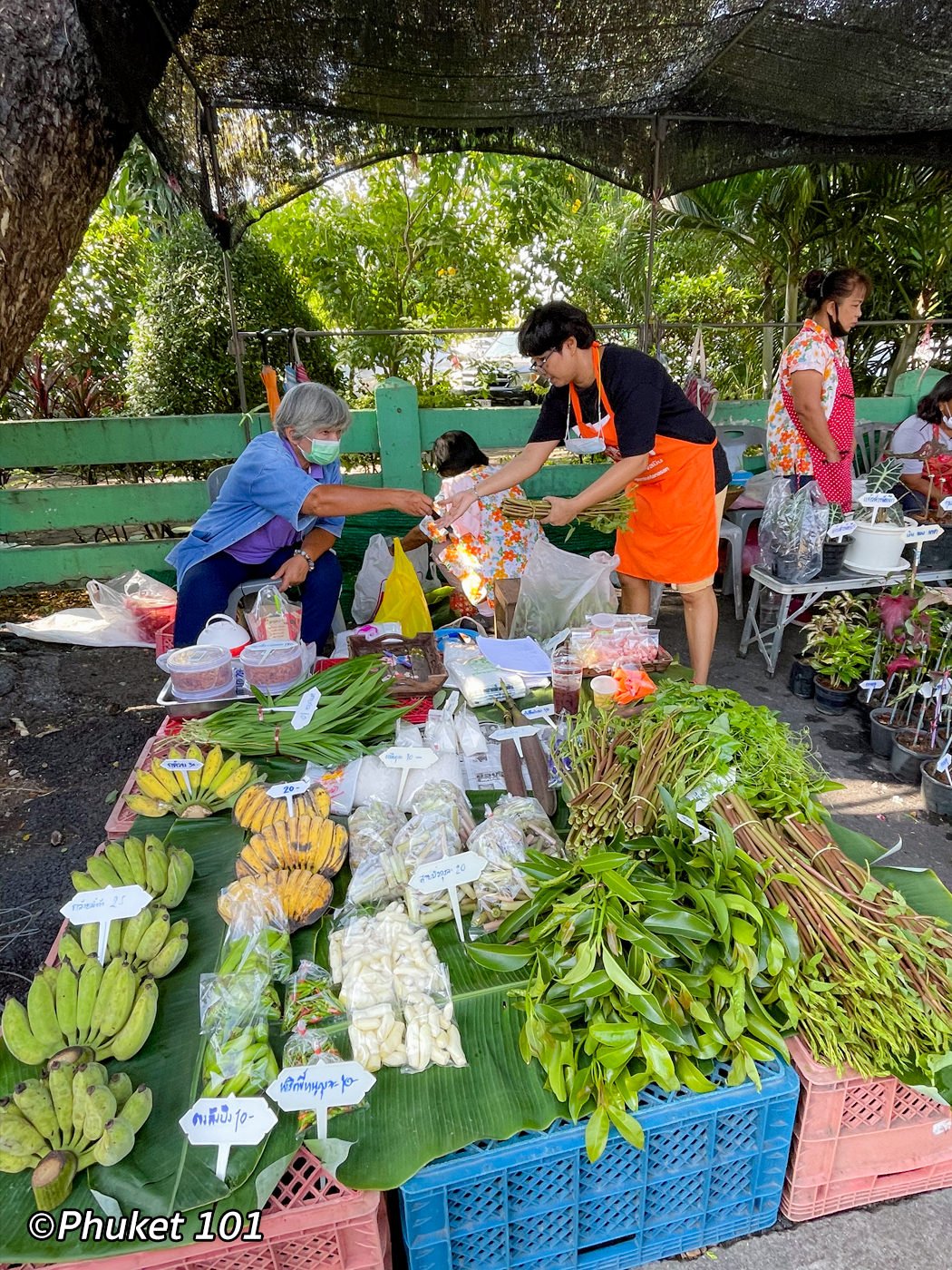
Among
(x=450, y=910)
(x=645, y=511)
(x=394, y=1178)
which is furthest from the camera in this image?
(x=645, y=511)

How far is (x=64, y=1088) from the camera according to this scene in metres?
1.29

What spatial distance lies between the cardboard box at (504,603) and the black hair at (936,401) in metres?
3.09

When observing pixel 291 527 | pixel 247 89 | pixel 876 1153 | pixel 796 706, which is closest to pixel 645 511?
pixel 796 706

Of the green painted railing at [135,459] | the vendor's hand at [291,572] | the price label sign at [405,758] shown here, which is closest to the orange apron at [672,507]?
the vendor's hand at [291,572]

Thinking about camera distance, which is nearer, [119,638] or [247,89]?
[247,89]

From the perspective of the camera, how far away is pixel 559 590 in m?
3.27

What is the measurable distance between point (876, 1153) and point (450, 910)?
1008 mm

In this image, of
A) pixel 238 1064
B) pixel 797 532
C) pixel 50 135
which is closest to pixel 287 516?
pixel 50 135

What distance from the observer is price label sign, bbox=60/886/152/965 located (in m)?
1.55

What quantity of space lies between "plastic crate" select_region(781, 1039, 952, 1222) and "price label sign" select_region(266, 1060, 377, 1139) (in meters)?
0.86

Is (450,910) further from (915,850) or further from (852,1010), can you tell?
(915,850)

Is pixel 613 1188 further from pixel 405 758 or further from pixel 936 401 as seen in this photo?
pixel 936 401

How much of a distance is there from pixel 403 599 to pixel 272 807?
182 cm

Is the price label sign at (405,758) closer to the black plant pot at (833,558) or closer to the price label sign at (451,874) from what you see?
the price label sign at (451,874)
